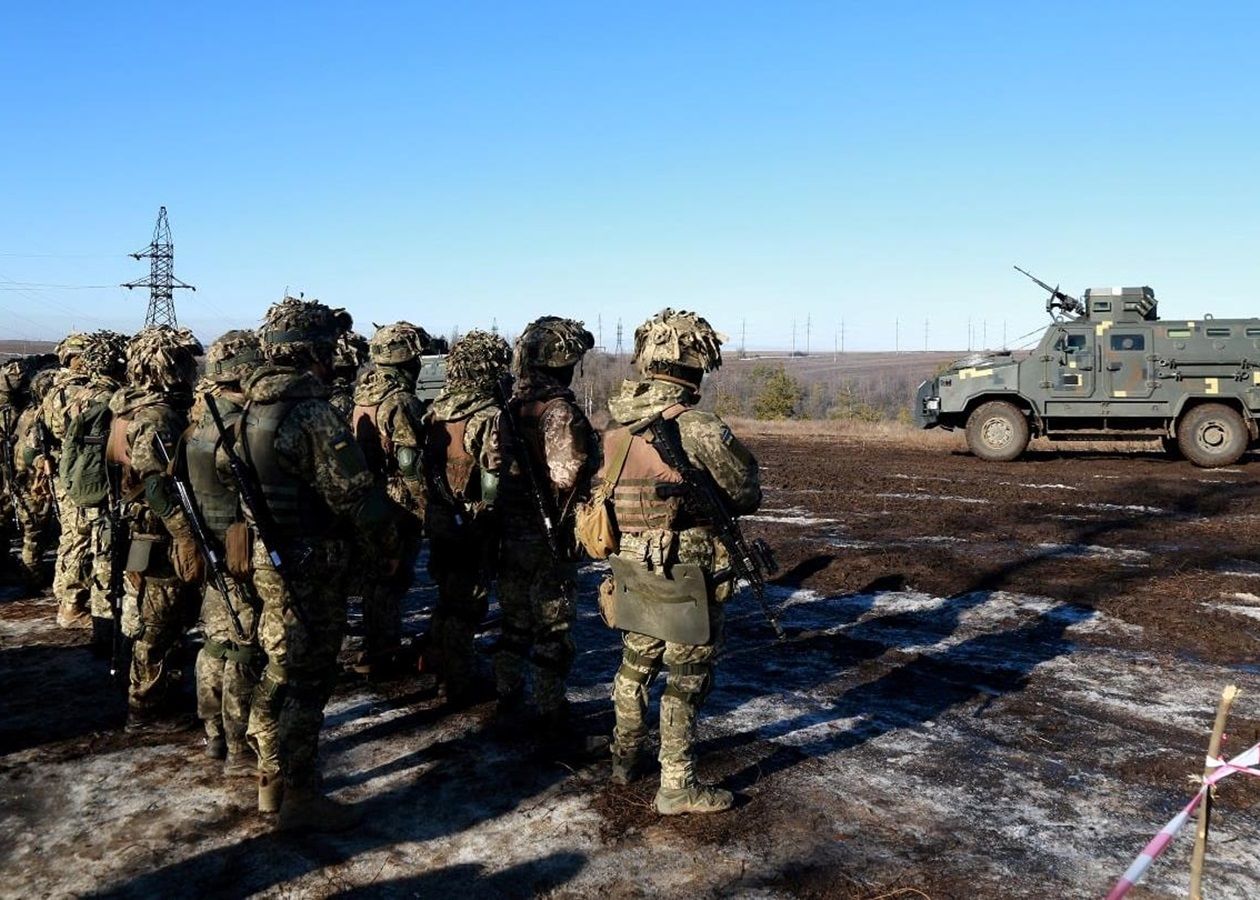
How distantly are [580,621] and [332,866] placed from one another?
144 inches

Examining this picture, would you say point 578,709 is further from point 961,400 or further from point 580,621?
point 961,400

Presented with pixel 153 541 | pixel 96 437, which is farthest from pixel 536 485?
pixel 96 437

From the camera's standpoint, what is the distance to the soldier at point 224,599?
13.9ft

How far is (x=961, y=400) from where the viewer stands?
679 inches

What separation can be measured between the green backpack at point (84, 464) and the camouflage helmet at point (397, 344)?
194cm

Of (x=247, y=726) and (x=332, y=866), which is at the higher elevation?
(x=247, y=726)

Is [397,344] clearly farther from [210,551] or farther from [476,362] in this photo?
[210,551]

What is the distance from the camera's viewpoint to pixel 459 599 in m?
5.36

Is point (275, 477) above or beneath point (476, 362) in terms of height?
beneath

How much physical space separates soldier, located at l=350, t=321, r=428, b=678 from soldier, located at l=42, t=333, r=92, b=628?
2.41 metres

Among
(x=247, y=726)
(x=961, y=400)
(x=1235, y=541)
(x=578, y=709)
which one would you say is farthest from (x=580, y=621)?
(x=961, y=400)

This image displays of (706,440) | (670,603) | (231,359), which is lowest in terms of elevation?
(670,603)

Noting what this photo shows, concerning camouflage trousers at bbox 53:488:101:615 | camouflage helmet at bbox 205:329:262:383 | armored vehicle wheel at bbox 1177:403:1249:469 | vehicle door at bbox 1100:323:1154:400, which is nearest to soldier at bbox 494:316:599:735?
camouflage helmet at bbox 205:329:262:383

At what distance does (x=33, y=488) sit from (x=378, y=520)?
5488 mm
